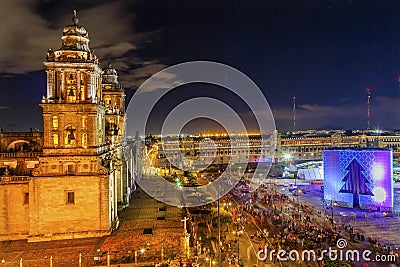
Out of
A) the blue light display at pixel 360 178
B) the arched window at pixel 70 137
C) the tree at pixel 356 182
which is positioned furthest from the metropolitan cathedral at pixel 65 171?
the tree at pixel 356 182

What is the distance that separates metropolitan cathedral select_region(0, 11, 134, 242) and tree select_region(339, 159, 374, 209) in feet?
123

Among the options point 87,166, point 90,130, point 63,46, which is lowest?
point 87,166

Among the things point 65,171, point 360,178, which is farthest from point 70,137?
point 360,178

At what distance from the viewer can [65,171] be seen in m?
30.8

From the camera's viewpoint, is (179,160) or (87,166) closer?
(87,166)

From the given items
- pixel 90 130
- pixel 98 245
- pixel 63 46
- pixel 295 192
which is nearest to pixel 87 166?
pixel 90 130

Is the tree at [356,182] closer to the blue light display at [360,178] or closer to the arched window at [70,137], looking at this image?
the blue light display at [360,178]

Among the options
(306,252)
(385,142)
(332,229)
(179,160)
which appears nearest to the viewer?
(306,252)

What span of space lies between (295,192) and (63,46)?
49527 mm

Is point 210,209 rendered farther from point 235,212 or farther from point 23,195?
point 23,195

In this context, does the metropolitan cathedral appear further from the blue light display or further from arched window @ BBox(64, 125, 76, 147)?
the blue light display

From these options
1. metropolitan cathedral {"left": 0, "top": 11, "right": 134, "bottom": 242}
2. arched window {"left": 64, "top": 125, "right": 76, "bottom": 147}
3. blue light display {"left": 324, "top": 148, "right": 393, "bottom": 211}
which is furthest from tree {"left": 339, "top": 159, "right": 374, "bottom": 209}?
arched window {"left": 64, "top": 125, "right": 76, "bottom": 147}

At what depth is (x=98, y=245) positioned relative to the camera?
2850cm

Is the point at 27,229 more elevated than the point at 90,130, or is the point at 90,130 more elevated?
the point at 90,130
